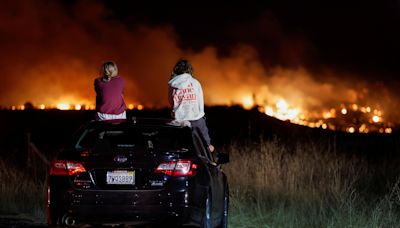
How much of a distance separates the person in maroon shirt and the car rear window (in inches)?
82.4

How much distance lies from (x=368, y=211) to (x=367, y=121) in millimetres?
38158

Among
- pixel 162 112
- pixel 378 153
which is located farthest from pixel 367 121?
pixel 378 153

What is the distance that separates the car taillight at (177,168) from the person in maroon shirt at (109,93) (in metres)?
3.86

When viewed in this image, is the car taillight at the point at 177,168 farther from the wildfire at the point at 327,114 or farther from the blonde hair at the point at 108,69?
the wildfire at the point at 327,114

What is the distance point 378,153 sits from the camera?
103ft

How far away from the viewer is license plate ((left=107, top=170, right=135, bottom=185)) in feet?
29.5

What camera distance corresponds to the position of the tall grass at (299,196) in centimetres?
1283

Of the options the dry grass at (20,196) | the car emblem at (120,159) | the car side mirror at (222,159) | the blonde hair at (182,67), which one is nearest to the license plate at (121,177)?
the car emblem at (120,159)

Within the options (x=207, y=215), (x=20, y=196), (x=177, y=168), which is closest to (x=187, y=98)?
(x=207, y=215)

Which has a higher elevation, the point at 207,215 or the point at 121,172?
the point at 121,172

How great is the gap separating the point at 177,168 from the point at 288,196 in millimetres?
6736

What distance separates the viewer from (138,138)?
416 inches

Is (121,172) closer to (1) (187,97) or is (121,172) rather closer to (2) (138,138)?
(2) (138,138)

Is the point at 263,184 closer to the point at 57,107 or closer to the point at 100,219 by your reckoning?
the point at 100,219
